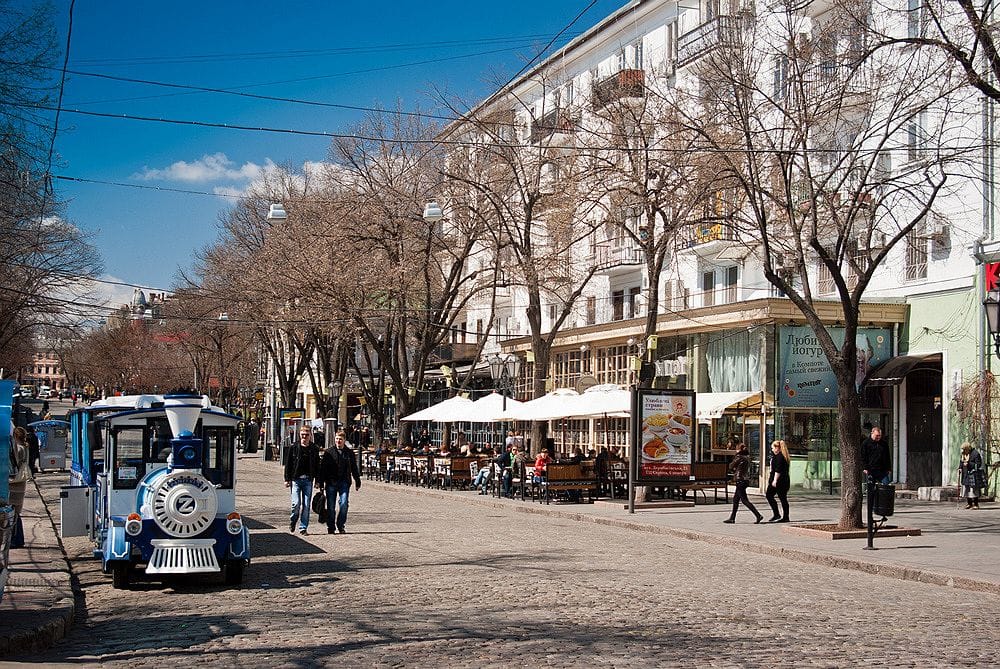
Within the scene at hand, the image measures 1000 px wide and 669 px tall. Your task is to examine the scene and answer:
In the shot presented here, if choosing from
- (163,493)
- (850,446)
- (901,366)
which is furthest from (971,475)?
(163,493)

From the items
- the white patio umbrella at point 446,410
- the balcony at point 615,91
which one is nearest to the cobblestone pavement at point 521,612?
the balcony at point 615,91

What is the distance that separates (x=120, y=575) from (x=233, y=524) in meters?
1.41

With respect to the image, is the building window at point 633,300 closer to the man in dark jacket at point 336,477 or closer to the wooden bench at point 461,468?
the wooden bench at point 461,468

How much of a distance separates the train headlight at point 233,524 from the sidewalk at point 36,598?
A: 184cm

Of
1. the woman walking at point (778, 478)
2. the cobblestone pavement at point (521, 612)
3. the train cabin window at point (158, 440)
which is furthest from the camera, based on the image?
the woman walking at point (778, 478)

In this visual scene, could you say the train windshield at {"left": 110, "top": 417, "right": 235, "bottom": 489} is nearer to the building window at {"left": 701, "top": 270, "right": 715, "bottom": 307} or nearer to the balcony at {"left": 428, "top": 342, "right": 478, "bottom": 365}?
the building window at {"left": 701, "top": 270, "right": 715, "bottom": 307}

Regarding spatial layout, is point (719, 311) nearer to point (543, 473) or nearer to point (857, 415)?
point (543, 473)

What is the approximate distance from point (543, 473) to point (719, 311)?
8434 millimetres

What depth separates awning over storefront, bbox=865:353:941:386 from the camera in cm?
2962

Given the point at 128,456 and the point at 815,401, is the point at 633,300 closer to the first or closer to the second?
the point at 815,401

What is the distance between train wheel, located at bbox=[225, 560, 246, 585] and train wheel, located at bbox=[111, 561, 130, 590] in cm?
114

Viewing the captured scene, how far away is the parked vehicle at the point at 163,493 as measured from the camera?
40.6 feet

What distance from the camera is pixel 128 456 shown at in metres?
13.7

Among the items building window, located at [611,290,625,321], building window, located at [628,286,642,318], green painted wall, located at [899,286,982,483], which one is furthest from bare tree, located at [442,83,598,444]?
green painted wall, located at [899,286,982,483]
